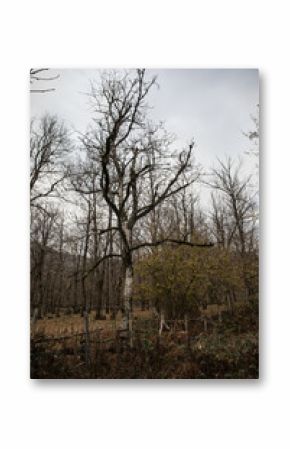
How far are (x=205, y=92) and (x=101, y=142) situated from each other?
2.69ft

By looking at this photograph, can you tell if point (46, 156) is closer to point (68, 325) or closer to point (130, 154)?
point (130, 154)

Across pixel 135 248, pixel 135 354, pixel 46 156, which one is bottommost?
pixel 135 354

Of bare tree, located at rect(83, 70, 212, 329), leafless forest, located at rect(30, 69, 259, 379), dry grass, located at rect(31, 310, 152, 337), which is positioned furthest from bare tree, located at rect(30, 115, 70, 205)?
dry grass, located at rect(31, 310, 152, 337)

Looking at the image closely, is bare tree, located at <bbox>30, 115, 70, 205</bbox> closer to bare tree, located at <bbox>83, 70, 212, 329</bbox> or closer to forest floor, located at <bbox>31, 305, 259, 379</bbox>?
bare tree, located at <bbox>83, 70, 212, 329</bbox>

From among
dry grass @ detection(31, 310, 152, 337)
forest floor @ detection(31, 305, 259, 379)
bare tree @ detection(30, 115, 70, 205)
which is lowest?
forest floor @ detection(31, 305, 259, 379)

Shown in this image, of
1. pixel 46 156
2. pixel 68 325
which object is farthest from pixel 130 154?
pixel 68 325

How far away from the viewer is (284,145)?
12.4 ft

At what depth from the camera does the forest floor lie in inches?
145

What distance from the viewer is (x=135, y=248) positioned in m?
3.74

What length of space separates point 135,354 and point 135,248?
29.1 inches

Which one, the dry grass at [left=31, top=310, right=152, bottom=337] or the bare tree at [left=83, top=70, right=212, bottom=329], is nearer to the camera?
the dry grass at [left=31, top=310, right=152, bottom=337]

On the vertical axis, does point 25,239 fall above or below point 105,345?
above
